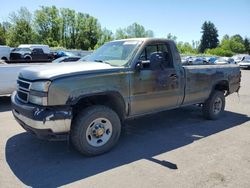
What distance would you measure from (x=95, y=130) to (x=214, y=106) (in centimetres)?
382

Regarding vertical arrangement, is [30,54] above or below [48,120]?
above

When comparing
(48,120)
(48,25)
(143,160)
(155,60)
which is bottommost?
(143,160)

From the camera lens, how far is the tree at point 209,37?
104 meters

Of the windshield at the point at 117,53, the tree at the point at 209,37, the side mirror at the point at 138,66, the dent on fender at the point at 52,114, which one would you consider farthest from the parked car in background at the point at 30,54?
the tree at the point at 209,37

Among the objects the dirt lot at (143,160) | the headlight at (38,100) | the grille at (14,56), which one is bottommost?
the dirt lot at (143,160)

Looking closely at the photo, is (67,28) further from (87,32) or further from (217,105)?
(217,105)

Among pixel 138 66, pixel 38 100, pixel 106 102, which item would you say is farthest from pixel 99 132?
pixel 138 66

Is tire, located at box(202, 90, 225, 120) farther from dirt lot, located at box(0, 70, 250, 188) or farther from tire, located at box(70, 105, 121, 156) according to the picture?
tire, located at box(70, 105, 121, 156)

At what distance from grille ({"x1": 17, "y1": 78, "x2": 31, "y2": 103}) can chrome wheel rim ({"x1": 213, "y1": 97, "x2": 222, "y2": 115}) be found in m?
4.76

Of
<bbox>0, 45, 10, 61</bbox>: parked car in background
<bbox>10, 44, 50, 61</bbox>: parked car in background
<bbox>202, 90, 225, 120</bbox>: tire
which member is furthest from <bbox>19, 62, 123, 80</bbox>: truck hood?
<bbox>10, 44, 50, 61</bbox>: parked car in background

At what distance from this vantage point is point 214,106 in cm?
738

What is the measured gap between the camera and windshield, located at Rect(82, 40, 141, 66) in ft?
17.4

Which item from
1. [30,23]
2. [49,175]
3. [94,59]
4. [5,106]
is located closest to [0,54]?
[5,106]

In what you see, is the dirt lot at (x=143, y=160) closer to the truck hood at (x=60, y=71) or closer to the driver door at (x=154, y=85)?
the driver door at (x=154, y=85)
